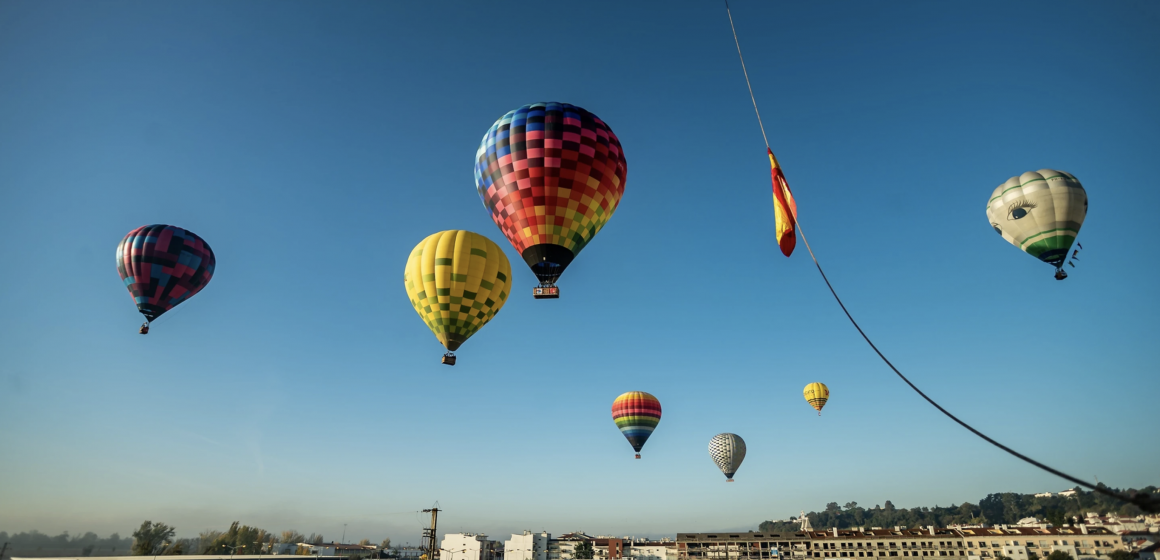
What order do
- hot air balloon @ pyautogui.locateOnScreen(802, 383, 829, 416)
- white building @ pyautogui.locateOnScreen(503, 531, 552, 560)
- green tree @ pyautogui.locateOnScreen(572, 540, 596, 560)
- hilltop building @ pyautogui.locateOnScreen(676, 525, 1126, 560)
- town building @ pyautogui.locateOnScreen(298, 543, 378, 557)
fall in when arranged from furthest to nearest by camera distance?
1. town building @ pyautogui.locateOnScreen(298, 543, 378, 557)
2. green tree @ pyautogui.locateOnScreen(572, 540, 596, 560)
3. white building @ pyautogui.locateOnScreen(503, 531, 552, 560)
4. hilltop building @ pyautogui.locateOnScreen(676, 525, 1126, 560)
5. hot air balloon @ pyautogui.locateOnScreen(802, 383, 829, 416)

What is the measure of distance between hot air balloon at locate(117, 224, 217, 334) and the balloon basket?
2359cm

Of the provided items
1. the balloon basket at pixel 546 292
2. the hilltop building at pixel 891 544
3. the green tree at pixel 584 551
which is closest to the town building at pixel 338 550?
the green tree at pixel 584 551

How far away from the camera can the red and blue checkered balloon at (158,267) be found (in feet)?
96.1

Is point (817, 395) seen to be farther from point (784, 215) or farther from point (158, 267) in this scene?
point (158, 267)

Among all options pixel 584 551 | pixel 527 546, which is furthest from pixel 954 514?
pixel 527 546

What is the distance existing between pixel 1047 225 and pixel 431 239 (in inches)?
1200

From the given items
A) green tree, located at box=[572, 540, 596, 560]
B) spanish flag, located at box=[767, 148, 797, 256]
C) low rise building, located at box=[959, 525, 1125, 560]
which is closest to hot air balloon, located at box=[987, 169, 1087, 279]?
spanish flag, located at box=[767, 148, 797, 256]

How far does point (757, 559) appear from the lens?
7950cm

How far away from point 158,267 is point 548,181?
970 inches

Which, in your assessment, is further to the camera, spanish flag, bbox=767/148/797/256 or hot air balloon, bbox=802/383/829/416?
hot air balloon, bbox=802/383/829/416

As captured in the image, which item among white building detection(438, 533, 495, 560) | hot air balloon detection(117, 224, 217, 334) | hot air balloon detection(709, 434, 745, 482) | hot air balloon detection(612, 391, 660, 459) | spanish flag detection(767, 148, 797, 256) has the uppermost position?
hot air balloon detection(117, 224, 217, 334)

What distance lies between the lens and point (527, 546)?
81.0 meters

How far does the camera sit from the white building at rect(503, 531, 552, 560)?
8075cm

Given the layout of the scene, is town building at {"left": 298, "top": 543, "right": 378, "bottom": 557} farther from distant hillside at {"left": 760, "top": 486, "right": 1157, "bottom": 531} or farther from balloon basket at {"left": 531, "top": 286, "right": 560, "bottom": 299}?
distant hillside at {"left": 760, "top": 486, "right": 1157, "bottom": 531}
